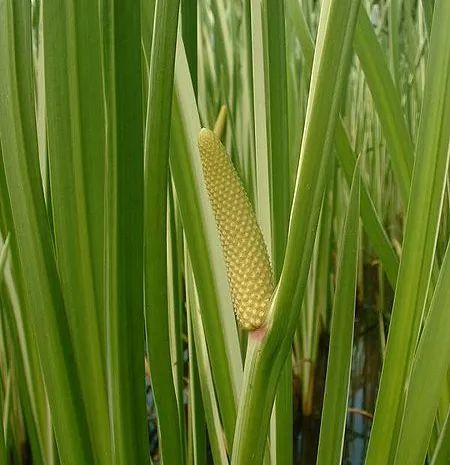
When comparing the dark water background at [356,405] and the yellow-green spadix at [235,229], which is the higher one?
the yellow-green spadix at [235,229]

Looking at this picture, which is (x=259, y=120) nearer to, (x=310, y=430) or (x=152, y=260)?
(x=152, y=260)

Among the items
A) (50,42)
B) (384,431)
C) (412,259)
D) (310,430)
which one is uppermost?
(50,42)

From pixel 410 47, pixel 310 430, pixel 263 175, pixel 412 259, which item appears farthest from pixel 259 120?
pixel 410 47

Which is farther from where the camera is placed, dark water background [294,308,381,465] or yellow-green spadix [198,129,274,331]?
dark water background [294,308,381,465]

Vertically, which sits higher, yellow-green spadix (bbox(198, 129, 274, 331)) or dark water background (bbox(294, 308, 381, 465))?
yellow-green spadix (bbox(198, 129, 274, 331))

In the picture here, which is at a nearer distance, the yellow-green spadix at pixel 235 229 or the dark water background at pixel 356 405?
the yellow-green spadix at pixel 235 229

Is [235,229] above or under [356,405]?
above

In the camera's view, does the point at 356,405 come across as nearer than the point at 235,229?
No

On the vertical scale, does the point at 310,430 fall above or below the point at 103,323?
below
